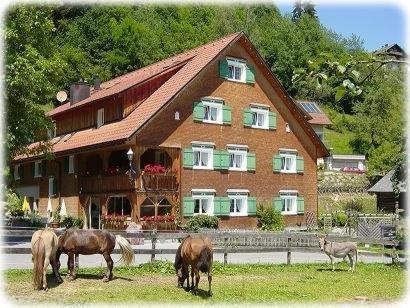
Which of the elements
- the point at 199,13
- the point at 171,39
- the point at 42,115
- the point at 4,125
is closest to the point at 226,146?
the point at 42,115

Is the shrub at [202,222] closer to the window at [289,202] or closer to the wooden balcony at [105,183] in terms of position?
the wooden balcony at [105,183]

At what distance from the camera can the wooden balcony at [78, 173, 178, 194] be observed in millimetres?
30297

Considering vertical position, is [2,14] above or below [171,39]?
below

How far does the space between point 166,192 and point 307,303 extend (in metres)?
20.0

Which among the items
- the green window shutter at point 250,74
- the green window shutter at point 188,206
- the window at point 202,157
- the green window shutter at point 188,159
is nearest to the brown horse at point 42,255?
the green window shutter at point 188,206

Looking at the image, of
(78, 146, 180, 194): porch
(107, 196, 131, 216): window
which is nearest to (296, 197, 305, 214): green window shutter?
(78, 146, 180, 194): porch

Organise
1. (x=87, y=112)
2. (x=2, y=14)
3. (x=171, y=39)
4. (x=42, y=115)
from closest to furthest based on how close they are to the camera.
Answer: (x=2, y=14) < (x=42, y=115) < (x=87, y=112) < (x=171, y=39)

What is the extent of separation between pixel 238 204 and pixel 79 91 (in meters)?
13.0

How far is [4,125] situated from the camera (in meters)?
23.2

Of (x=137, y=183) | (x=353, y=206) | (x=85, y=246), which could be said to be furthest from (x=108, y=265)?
(x=353, y=206)

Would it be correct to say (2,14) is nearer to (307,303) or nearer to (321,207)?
(307,303)

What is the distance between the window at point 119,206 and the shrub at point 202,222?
166 inches

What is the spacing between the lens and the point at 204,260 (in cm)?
1202

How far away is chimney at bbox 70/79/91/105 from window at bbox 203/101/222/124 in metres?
9.52
